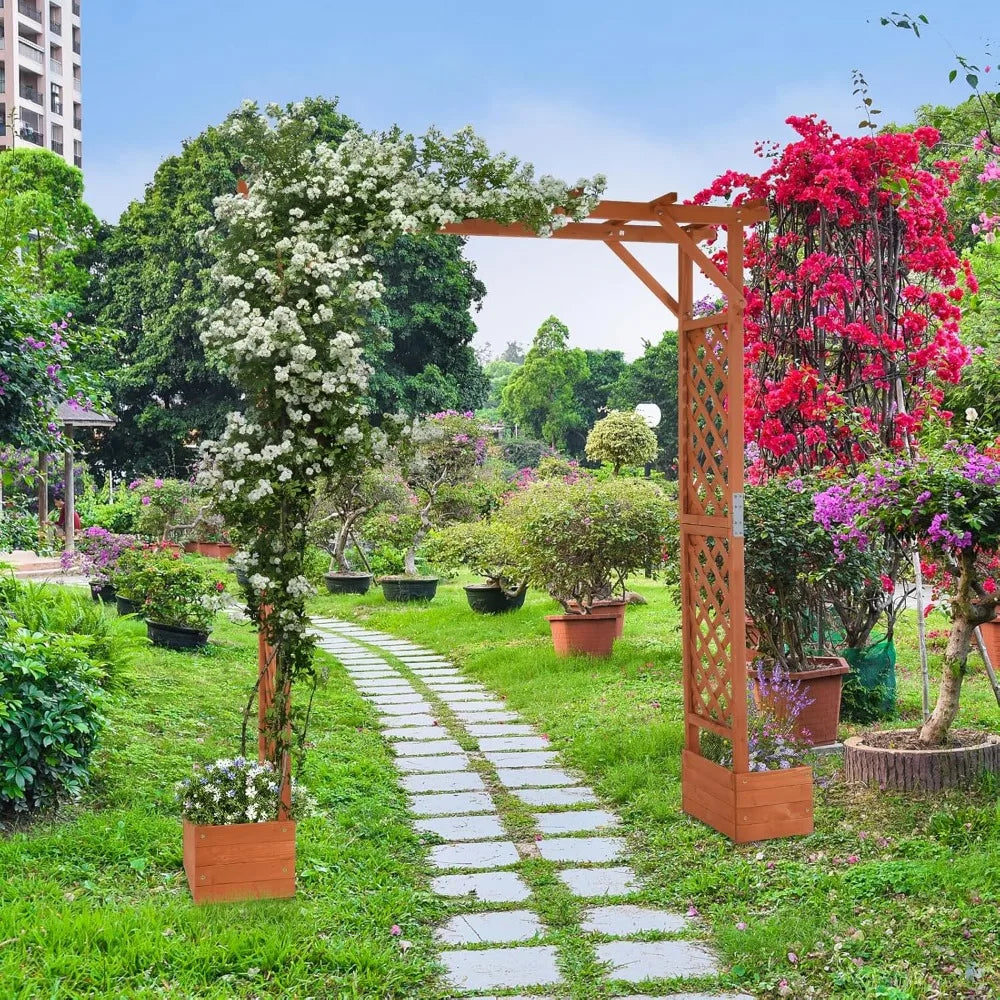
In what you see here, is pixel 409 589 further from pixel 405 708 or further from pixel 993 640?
pixel 993 640

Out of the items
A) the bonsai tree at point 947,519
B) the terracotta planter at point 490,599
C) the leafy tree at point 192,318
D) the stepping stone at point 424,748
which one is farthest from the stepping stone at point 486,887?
the leafy tree at point 192,318

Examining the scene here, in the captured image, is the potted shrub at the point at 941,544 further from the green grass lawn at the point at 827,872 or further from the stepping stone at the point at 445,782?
the stepping stone at the point at 445,782

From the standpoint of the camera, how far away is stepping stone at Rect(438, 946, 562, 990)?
11.1 feet

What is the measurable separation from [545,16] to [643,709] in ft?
28.5

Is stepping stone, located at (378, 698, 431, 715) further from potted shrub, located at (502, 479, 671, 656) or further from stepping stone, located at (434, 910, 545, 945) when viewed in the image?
stepping stone, located at (434, 910, 545, 945)

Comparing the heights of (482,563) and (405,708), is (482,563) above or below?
above

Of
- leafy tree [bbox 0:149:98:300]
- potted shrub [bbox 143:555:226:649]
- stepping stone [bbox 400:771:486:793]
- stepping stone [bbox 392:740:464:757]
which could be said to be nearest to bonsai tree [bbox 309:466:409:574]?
potted shrub [bbox 143:555:226:649]

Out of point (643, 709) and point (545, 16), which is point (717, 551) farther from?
point (545, 16)

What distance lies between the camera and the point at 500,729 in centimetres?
690

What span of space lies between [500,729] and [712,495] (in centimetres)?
264

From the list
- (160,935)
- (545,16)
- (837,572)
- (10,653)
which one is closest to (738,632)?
(837,572)

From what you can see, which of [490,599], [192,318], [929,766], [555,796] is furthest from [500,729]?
[192,318]

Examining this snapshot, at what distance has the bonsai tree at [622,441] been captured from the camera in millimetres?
17406

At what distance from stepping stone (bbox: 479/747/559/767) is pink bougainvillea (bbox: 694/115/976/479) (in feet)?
7.81
